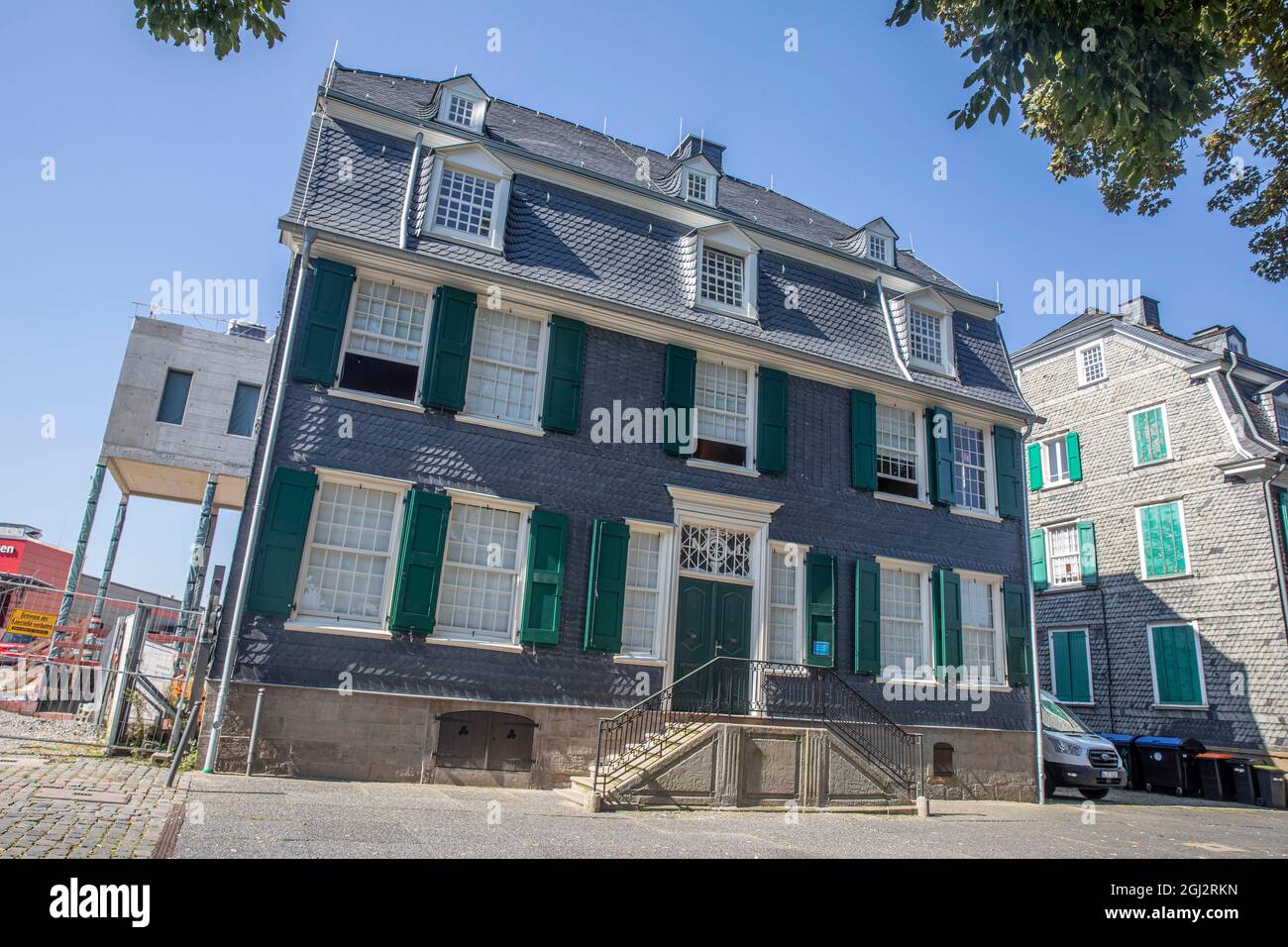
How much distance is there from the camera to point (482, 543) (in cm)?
1215

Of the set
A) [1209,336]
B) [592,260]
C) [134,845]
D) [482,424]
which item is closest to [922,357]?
[592,260]

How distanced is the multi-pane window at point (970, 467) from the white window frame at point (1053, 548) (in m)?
9.27

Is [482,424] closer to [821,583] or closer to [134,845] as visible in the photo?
[821,583]

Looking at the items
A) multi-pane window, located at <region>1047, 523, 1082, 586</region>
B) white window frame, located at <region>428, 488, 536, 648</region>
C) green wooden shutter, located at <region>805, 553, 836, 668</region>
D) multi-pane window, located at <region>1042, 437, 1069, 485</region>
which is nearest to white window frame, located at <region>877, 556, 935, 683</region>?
green wooden shutter, located at <region>805, 553, 836, 668</region>

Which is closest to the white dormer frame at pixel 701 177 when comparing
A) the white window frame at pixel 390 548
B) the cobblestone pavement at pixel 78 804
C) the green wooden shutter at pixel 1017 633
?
the white window frame at pixel 390 548

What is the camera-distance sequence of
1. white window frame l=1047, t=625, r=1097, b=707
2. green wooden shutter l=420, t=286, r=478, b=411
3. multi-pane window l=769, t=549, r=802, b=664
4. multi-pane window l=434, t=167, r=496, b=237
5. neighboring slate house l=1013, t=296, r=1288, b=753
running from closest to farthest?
green wooden shutter l=420, t=286, r=478, b=411
multi-pane window l=434, t=167, r=496, b=237
multi-pane window l=769, t=549, r=802, b=664
neighboring slate house l=1013, t=296, r=1288, b=753
white window frame l=1047, t=625, r=1097, b=707

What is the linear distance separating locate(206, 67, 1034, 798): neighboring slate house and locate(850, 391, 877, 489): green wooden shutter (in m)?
0.04

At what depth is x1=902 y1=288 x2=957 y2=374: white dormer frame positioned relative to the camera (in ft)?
54.4

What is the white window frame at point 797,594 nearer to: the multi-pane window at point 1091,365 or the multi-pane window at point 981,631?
the multi-pane window at point 981,631

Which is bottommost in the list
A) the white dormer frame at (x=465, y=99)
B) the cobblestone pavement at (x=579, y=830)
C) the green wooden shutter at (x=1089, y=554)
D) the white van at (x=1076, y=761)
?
the cobblestone pavement at (x=579, y=830)

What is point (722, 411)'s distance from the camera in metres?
14.4

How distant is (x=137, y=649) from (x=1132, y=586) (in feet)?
76.4

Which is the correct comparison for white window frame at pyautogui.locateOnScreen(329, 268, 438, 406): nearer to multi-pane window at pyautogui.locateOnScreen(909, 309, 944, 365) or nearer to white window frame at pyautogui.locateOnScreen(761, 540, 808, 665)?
white window frame at pyautogui.locateOnScreen(761, 540, 808, 665)

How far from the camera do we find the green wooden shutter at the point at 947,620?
49.7 feet
